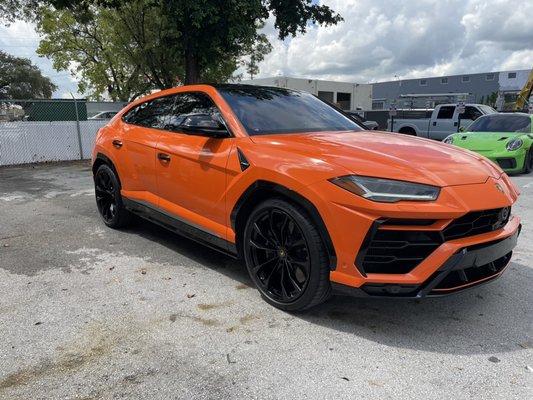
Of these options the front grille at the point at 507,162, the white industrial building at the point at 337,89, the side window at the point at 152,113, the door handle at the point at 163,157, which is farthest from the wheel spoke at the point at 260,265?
the white industrial building at the point at 337,89

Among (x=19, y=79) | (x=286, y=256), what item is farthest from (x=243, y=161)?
(x=19, y=79)

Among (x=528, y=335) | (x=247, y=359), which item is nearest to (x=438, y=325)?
(x=528, y=335)

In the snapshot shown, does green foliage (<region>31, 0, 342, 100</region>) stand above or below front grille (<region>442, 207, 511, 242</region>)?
above

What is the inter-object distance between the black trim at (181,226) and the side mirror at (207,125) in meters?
0.81

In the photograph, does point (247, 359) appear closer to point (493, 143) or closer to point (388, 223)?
point (388, 223)

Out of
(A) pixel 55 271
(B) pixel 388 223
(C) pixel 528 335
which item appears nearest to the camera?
(B) pixel 388 223

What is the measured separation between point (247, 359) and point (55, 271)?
90.3 inches

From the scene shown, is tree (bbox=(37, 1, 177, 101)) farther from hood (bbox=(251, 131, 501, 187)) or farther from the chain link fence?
hood (bbox=(251, 131, 501, 187))

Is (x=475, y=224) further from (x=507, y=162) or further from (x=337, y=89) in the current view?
(x=337, y=89)

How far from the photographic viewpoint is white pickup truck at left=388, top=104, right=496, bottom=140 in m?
16.2

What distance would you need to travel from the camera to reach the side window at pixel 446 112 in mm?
16578

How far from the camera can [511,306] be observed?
3346 mm

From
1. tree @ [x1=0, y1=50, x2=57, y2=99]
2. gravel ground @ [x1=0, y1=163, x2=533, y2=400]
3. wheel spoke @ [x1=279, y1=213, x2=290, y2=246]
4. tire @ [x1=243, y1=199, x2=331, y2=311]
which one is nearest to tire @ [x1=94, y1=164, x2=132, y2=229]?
gravel ground @ [x1=0, y1=163, x2=533, y2=400]

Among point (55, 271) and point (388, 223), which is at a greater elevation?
point (388, 223)
